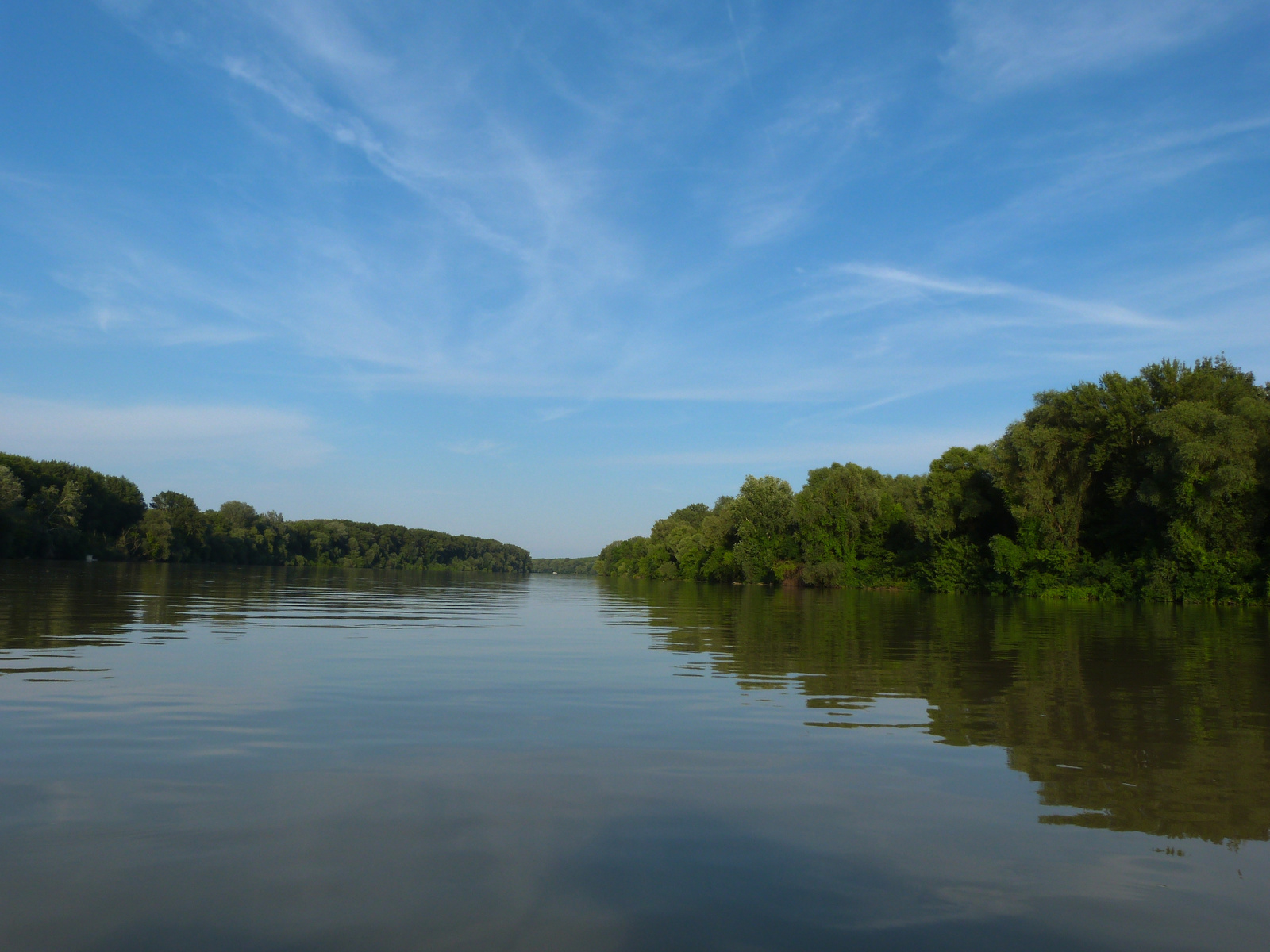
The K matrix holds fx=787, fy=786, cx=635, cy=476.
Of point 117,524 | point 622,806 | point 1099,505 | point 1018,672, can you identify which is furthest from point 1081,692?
point 117,524

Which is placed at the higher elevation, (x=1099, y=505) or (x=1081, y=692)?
(x=1099, y=505)

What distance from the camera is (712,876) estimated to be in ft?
14.6

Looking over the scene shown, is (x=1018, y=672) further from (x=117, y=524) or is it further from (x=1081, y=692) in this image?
(x=117, y=524)

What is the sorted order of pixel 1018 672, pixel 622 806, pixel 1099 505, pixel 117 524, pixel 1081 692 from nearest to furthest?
pixel 622 806 → pixel 1081 692 → pixel 1018 672 → pixel 1099 505 → pixel 117 524

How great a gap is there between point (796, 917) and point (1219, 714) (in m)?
8.33

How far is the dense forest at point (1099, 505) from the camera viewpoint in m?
38.5

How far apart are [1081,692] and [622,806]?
8.32m

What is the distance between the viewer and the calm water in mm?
3900

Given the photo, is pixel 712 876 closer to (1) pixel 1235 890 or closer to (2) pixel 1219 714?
(1) pixel 1235 890

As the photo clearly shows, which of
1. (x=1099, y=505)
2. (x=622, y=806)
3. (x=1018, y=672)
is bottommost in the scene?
(x=1018, y=672)

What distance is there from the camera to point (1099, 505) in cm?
5112

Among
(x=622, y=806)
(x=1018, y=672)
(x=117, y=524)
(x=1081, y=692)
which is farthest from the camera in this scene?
(x=117, y=524)

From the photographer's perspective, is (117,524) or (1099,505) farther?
(117,524)

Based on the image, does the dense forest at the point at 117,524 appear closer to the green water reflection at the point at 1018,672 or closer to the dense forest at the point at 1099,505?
the green water reflection at the point at 1018,672
